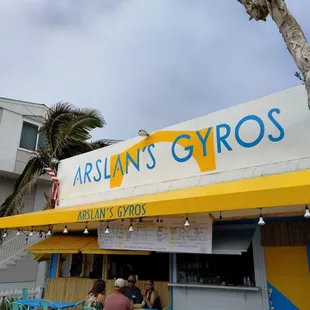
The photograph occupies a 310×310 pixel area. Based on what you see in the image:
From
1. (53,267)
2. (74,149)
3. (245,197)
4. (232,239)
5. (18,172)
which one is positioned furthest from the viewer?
(18,172)

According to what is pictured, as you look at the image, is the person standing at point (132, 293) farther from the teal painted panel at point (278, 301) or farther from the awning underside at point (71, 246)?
the teal painted panel at point (278, 301)

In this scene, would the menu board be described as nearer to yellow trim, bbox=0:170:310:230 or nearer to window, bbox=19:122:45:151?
yellow trim, bbox=0:170:310:230

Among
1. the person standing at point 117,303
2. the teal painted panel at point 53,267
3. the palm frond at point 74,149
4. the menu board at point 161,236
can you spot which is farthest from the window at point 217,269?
the palm frond at point 74,149

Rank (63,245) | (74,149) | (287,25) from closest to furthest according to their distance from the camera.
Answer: (287,25)
(63,245)
(74,149)

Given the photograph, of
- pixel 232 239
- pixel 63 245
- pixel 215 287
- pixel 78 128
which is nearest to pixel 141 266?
pixel 63 245

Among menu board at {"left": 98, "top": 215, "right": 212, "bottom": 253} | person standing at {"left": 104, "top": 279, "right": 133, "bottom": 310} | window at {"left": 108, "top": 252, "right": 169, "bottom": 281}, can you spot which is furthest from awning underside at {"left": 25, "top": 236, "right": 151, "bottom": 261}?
person standing at {"left": 104, "top": 279, "right": 133, "bottom": 310}

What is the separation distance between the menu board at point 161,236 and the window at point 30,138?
439 inches

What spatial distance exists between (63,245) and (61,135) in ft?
18.4

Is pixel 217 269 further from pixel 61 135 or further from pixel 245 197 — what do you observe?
pixel 61 135

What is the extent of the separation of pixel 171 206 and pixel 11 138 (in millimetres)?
13803

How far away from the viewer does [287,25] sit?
15.9ft

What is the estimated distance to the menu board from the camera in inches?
253

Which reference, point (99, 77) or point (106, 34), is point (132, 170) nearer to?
point (106, 34)

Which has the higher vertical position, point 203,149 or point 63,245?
point 203,149
